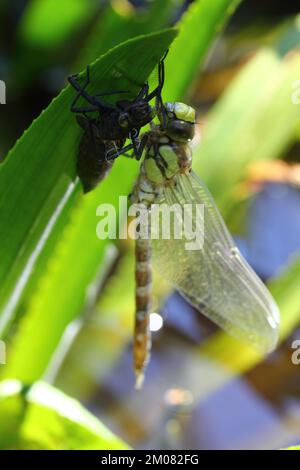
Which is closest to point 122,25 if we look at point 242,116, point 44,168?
point 242,116

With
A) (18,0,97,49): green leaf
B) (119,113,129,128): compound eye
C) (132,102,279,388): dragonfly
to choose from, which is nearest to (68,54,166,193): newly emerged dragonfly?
(119,113,129,128): compound eye

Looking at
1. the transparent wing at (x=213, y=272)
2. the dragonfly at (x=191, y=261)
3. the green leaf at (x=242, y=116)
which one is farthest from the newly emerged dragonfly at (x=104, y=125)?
the green leaf at (x=242, y=116)

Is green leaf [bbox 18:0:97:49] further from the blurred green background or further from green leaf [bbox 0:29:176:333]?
green leaf [bbox 0:29:176:333]

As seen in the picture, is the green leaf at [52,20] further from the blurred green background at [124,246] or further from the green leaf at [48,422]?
the green leaf at [48,422]

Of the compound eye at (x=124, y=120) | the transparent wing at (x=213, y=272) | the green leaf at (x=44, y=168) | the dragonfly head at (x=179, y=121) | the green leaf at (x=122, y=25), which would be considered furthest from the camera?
the green leaf at (x=122, y=25)

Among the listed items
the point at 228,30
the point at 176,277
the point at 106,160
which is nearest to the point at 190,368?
the point at 176,277

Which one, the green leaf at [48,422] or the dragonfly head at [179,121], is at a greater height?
the dragonfly head at [179,121]
